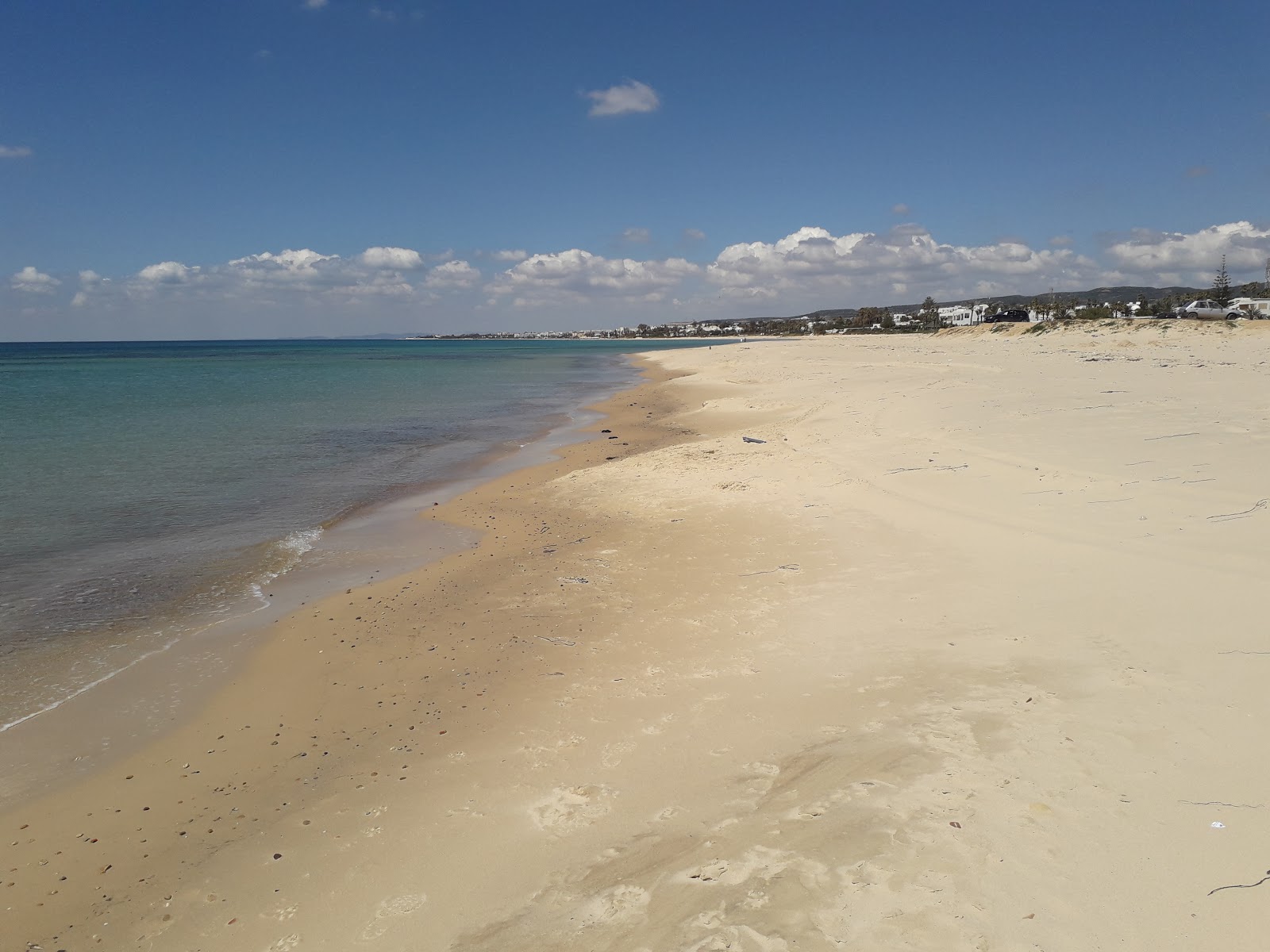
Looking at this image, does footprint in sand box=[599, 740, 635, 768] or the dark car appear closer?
footprint in sand box=[599, 740, 635, 768]

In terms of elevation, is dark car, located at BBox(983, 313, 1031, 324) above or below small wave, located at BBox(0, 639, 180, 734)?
above

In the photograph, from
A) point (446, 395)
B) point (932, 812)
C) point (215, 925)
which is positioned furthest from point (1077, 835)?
point (446, 395)

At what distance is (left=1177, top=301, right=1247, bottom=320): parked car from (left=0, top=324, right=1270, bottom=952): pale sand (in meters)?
49.4

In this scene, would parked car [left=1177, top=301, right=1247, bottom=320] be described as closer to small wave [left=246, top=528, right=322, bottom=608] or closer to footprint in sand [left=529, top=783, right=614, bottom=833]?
small wave [left=246, top=528, right=322, bottom=608]

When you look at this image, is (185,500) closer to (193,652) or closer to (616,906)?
(193,652)

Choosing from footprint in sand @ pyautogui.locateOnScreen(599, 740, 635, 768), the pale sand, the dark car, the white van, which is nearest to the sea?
the pale sand

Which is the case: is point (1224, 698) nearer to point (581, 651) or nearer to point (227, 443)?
point (581, 651)

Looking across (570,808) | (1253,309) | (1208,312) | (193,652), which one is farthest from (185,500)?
(1253,309)

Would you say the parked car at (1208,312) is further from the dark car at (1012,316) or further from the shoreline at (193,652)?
the shoreline at (193,652)

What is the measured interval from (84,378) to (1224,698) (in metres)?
70.6

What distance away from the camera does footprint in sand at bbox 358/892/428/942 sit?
3441mm

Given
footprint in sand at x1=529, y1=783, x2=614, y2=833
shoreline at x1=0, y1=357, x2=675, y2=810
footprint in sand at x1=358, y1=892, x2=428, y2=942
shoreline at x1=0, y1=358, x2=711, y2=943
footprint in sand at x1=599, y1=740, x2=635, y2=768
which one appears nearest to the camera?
footprint in sand at x1=358, y1=892, x2=428, y2=942

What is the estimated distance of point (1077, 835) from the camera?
3.40 meters

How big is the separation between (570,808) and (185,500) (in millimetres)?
12844
